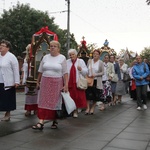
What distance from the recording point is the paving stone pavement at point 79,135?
17.8ft

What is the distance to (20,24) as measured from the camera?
4219cm

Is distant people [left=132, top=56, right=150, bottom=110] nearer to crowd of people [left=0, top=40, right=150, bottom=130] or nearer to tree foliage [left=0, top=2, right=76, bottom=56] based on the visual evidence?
crowd of people [left=0, top=40, right=150, bottom=130]

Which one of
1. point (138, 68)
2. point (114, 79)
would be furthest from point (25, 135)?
point (114, 79)

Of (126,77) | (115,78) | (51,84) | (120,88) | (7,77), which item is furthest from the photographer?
(126,77)

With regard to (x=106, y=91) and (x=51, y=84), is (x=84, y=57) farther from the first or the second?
Result: (x=51, y=84)

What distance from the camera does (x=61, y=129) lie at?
22.8 feet

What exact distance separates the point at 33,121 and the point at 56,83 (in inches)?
59.2

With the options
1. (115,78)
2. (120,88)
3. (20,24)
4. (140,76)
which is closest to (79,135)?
(140,76)

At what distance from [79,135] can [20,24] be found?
37.2 m

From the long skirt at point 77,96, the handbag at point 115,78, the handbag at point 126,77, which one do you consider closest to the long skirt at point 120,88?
the handbag at point 115,78

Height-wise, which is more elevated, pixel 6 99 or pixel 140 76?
pixel 140 76

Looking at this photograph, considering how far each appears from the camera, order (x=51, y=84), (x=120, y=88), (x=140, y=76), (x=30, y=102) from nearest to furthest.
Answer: (x=51, y=84)
(x=30, y=102)
(x=140, y=76)
(x=120, y=88)

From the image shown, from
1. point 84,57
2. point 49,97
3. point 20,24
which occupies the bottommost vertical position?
point 49,97

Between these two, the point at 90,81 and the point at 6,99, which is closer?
the point at 6,99
